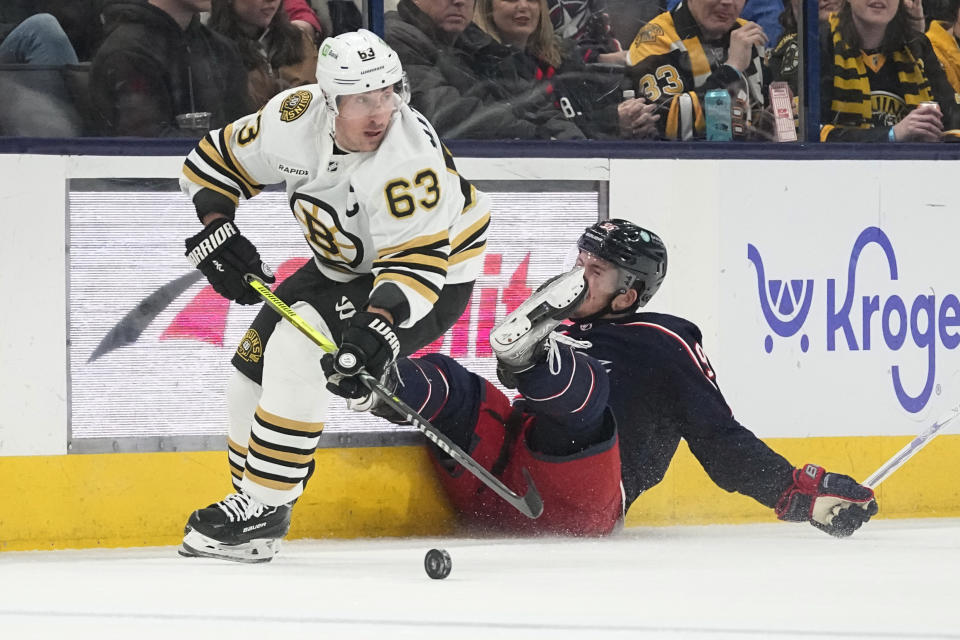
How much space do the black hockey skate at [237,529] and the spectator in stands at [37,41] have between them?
135 cm

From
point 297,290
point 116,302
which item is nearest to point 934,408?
point 297,290

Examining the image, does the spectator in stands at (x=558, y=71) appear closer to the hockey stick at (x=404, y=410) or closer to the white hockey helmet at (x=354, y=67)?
the white hockey helmet at (x=354, y=67)

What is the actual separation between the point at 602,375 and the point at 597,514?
0.41 meters

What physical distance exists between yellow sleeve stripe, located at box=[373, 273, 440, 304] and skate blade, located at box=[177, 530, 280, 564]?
2.10 feet

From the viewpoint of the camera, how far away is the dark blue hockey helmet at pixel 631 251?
400cm

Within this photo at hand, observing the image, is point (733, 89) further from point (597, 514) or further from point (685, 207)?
point (597, 514)

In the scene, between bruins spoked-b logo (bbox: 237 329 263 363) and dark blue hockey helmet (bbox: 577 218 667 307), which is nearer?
bruins spoked-b logo (bbox: 237 329 263 363)

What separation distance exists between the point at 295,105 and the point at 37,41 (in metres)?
0.88

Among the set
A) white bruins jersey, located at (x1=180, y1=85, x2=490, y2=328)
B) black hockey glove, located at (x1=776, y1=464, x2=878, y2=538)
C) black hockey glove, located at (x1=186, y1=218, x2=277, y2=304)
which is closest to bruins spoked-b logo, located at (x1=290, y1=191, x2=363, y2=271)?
white bruins jersey, located at (x1=180, y1=85, x2=490, y2=328)

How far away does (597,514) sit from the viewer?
12.7ft

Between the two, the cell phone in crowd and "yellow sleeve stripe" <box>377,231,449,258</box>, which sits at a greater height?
the cell phone in crowd

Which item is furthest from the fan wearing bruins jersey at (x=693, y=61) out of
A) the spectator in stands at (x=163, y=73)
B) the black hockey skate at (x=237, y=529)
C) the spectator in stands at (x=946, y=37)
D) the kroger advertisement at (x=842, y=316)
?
the black hockey skate at (x=237, y=529)

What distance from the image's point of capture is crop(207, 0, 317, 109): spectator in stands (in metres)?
4.05

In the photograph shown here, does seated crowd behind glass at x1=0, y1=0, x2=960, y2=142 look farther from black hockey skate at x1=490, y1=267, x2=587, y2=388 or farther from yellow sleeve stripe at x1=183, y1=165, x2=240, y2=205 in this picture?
black hockey skate at x1=490, y1=267, x2=587, y2=388
